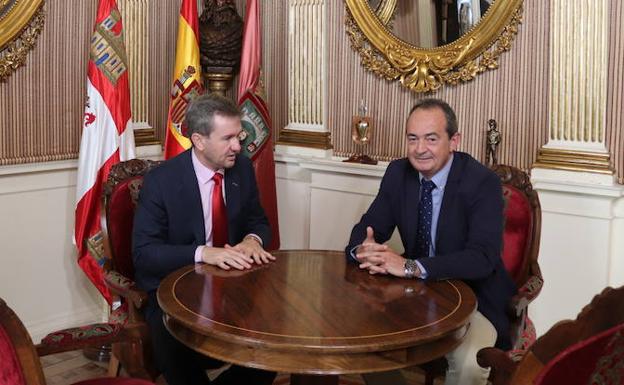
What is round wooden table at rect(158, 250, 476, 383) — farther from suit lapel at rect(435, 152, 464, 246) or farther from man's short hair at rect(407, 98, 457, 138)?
man's short hair at rect(407, 98, 457, 138)

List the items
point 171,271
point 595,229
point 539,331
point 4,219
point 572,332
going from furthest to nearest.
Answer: point 4,219 < point 539,331 < point 595,229 < point 171,271 < point 572,332

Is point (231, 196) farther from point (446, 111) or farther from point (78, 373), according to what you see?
point (78, 373)

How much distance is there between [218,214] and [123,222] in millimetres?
390

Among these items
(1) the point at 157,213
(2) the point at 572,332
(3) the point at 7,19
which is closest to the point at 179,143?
(3) the point at 7,19

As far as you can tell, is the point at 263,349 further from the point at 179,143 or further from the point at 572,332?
the point at 179,143

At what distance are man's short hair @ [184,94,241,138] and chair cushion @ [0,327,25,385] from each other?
4.12 feet

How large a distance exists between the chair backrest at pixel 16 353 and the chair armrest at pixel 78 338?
0.36 metres

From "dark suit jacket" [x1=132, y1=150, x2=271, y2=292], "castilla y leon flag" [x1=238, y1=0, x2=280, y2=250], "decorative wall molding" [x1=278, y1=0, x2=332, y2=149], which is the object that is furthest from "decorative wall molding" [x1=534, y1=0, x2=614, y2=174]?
"castilla y leon flag" [x1=238, y1=0, x2=280, y2=250]

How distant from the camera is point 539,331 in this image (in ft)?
10.9

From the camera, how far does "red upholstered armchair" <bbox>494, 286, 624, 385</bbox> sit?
1330 millimetres

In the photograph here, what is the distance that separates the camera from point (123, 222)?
2900 mm

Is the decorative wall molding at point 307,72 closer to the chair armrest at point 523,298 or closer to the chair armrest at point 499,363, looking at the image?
the chair armrest at point 523,298

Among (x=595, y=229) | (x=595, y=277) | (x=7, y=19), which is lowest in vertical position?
(x=595, y=277)

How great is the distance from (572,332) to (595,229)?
1.87 m
